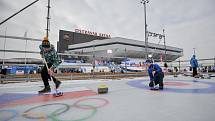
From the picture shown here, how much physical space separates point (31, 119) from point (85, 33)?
64.5 metres

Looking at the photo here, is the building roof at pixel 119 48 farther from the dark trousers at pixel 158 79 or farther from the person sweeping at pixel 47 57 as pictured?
the person sweeping at pixel 47 57

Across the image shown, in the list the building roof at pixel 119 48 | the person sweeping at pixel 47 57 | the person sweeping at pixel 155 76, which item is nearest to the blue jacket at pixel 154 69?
the person sweeping at pixel 155 76

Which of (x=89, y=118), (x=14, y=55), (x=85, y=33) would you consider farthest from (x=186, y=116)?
(x=85, y=33)

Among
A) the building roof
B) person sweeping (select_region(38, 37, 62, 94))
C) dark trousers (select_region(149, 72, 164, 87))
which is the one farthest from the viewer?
the building roof

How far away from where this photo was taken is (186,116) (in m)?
1.67

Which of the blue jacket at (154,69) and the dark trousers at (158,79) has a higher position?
the blue jacket at (154,69)

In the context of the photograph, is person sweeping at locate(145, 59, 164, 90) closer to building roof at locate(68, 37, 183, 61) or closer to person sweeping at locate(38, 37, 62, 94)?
person sweeping at locate(38, 37, 62, 94)

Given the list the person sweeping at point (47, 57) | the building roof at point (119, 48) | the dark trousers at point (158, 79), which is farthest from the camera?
the building roof at point (119, 48)

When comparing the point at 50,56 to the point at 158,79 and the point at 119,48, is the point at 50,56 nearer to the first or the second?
the point at 158,79

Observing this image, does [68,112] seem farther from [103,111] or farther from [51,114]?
[103,111]

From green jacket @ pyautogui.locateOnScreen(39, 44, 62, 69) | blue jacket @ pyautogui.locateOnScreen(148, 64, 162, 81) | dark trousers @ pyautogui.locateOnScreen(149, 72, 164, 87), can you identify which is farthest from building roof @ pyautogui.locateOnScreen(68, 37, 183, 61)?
green jacket @ pyautogui.locateOnScreen(39, 44, 62, 69)

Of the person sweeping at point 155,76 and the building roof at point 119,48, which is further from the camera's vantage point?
the building roof at point 119,48

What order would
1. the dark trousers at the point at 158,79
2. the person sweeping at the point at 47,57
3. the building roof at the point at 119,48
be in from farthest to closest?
the building roof at the point at 119,48
the dark trousers at the point at 158,79
the person sweeping at the point at 47,57

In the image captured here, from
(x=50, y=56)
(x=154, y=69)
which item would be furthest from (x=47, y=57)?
(x=154, y=69)
